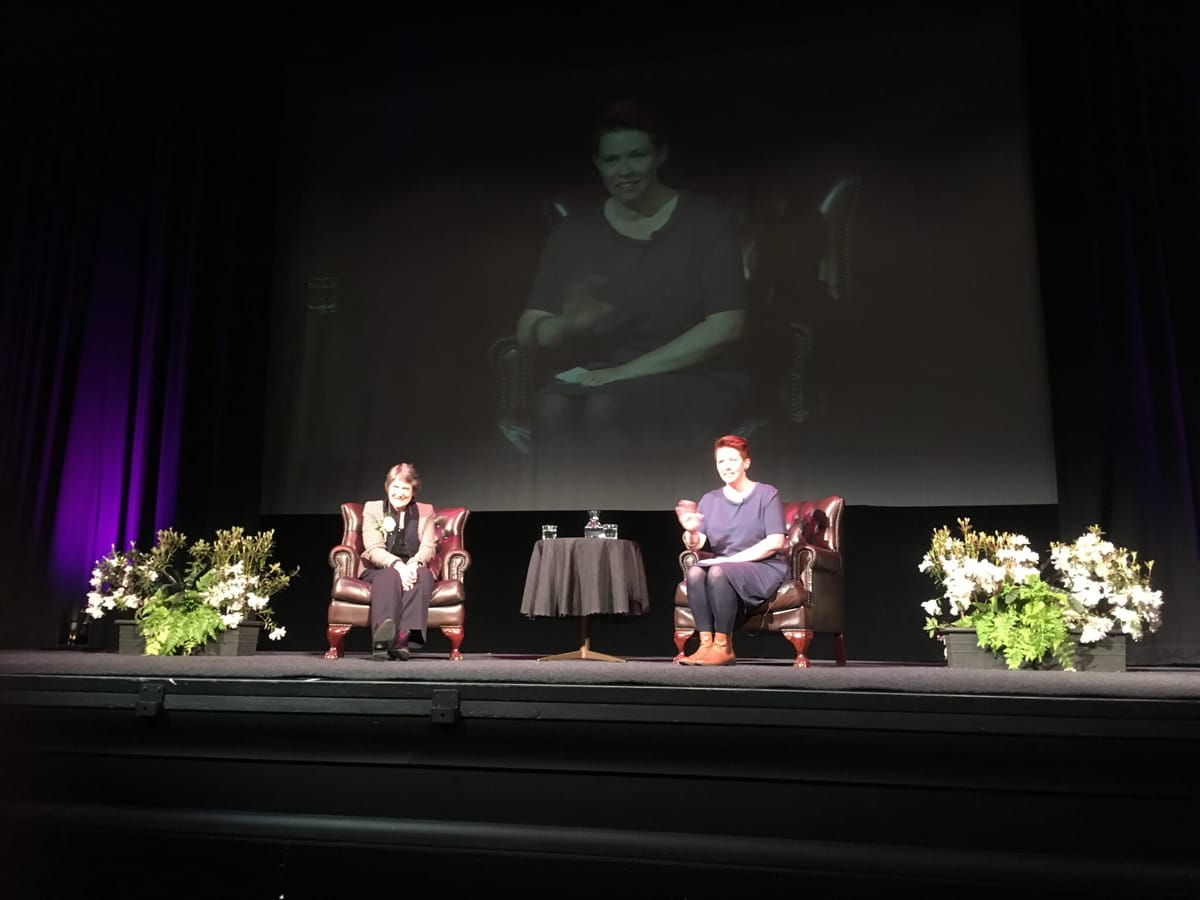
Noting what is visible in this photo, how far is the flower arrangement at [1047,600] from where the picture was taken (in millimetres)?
3949

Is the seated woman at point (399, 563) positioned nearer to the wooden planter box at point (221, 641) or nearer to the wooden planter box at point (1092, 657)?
the wooden planter box at point (221, 641)

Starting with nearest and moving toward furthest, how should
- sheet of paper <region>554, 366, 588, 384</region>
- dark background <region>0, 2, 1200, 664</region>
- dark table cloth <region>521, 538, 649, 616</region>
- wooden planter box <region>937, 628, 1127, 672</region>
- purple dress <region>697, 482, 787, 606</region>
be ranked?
wooden planter box <region>937, 628, 1127, 672</region>, purple dress <region>697, 482, 787, 606</region>, dark table cloth <region>521, 538, 649, 616</region>, dark background <region>0, 2, 1200, 664</region>, sheet of paper <region>554, 366, 588, 384</region>

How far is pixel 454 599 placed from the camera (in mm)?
5117

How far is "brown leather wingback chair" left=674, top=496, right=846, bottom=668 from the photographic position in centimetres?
461

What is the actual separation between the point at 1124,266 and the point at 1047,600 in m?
2.66

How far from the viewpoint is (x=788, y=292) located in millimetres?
6133

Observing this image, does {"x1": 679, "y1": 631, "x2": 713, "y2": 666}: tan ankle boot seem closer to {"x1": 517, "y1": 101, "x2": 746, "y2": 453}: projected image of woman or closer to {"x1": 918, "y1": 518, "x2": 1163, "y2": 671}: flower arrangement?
{"x1": 918, "y1": 518, "x2": 1163, "y2": 671}: flower arrangement

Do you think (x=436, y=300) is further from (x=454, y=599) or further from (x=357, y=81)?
(x=454, y=599)

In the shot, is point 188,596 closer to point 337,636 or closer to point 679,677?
point 337,636

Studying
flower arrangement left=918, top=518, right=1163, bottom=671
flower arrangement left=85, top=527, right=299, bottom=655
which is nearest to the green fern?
flower arrangement left=85, top=527, right=299, bottom=655

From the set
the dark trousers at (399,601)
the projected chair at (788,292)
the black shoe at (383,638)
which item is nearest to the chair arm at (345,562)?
the dark trousers at (399,601)

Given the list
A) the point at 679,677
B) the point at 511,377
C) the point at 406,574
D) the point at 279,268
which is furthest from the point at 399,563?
the point at 279,268

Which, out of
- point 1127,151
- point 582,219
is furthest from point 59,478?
point 1127,151

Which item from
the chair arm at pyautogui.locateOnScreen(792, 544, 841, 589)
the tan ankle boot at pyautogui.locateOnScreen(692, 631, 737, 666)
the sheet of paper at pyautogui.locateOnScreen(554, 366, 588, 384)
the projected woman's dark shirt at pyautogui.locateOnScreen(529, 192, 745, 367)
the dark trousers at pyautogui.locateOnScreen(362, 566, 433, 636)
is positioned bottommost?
the tan ankle boot at pyautogui.locateOnScreen(692, 631, 737, 666)
